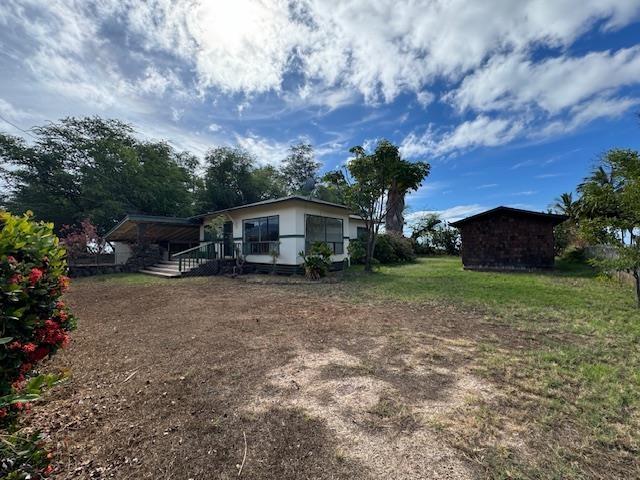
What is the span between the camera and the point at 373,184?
12273 mm

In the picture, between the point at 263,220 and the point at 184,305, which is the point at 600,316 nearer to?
the point at 184,305

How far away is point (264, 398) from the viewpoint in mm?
2666

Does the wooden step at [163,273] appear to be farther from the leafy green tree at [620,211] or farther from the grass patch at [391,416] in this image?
the leafy green tree at [620,211]

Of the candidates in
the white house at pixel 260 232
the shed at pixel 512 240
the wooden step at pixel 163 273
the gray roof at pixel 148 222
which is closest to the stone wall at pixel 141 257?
the white house at pixel 260 232

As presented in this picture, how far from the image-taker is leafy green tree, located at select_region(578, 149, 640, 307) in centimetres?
549

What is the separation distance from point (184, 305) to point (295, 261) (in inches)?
231

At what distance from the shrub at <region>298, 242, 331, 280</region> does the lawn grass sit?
6078mm

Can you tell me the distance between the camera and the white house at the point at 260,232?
12.4 m

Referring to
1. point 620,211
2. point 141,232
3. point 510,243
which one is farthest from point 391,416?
point 141,232

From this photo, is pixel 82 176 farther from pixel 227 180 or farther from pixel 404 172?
pixel 404 172

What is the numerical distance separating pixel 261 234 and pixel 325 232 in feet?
10.4

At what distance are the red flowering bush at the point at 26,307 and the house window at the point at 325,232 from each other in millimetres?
10470

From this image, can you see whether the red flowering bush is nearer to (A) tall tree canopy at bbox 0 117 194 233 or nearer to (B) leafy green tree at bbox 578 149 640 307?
(B) leafy green tree at bbox 578 149 640 307

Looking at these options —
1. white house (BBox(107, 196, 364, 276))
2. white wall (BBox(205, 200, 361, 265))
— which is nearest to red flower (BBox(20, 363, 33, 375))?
white house (BBox(107, 196, 364, 276))
